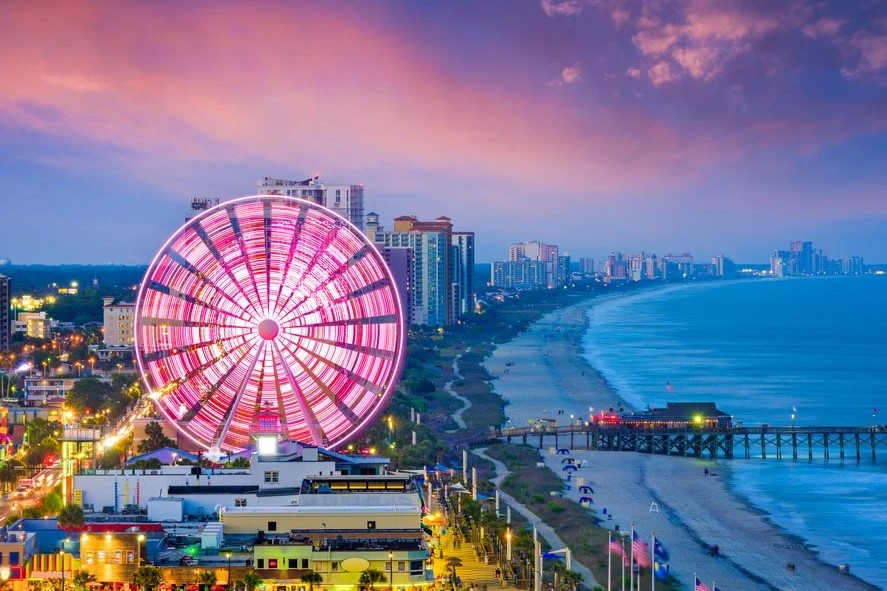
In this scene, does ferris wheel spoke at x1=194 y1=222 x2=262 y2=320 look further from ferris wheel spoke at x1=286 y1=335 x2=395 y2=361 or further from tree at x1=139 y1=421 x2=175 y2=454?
tree at x1=139 y1=421 x2=175 y2=454

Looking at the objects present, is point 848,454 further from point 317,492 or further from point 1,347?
point 1,347

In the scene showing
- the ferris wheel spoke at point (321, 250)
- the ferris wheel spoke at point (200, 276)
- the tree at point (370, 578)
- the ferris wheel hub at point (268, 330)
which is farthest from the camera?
the ferris wheel spoke at point (321, 250)

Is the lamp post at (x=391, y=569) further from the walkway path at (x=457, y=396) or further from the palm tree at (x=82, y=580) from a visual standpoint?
the walkway path at (x=457, y=396)

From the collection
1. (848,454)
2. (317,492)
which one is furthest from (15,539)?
(848,454)

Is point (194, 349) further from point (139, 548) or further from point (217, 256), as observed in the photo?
point (139, 548)

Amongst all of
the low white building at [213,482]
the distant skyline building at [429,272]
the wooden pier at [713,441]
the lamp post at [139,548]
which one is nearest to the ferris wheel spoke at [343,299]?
the low white building at [213,482]
